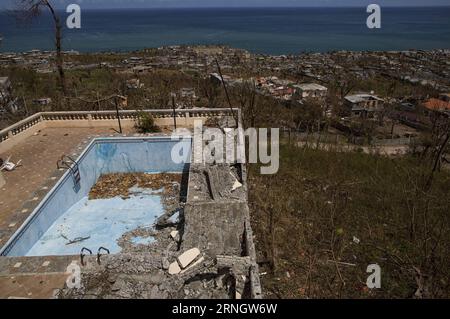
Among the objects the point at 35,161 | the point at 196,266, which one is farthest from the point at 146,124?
the point at 196,266

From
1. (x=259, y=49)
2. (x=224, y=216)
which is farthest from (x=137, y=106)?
(x=259, y=49)

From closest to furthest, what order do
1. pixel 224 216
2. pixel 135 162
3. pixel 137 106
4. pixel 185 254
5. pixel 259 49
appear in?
pixel 185 254 < pixel 224 216 < pixel 135 162 < pixel 137 106 < pixel 259 49

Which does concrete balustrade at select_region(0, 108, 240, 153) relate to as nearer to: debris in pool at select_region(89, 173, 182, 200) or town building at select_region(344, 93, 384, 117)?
debris in pool at select_region(89, 173, 182, 200)

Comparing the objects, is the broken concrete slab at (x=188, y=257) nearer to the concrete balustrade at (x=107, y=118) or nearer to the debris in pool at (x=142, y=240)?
the debris in pool at (x=142, y=240)

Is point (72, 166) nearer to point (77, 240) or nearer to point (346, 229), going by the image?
point (77, 240)

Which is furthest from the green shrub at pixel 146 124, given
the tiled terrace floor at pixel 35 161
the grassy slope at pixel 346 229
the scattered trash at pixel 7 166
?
the scattered trash at pixel 7 166

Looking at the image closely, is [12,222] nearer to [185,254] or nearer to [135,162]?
[185,254]
